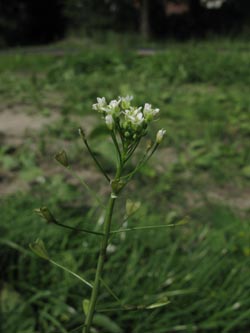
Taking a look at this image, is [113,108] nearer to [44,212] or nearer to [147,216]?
[44,212]

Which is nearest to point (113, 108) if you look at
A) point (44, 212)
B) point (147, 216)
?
point (44, 212)

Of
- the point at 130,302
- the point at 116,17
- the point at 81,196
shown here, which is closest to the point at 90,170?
the point at 81,196

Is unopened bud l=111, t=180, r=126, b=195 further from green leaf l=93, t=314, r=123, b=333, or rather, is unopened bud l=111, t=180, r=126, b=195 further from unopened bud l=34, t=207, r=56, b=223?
green leaf l=93, t=314, r=123, b=333

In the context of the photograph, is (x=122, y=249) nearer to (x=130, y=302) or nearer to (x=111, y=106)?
(x=130, y=302)

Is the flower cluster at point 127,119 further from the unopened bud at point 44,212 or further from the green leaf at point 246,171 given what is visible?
the green leaf at point 246,171

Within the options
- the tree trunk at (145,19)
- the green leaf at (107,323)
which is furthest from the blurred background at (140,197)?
the tree trunk at (145,19)

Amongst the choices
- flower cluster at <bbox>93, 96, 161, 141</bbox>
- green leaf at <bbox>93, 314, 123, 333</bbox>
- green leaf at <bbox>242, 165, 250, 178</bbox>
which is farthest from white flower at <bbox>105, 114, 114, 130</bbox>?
green leaf at <bbox>242, 165, 250, 178</bbox>

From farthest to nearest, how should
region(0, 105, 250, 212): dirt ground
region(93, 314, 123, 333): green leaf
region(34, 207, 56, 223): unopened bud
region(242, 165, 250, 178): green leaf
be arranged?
region(242, 165, 250, 178): green leaf → region(0, 105, 250, 212): dirt ground → region(93, 314, 123, 333): green leaf → region(34, 207, 56, 223): unopened bud

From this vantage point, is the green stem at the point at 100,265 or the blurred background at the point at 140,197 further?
the blurred background at the point at 140,197
